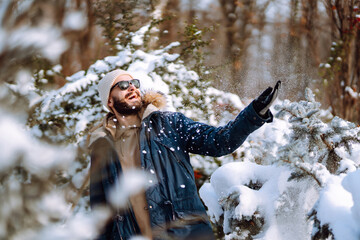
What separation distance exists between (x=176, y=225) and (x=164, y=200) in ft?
0.41

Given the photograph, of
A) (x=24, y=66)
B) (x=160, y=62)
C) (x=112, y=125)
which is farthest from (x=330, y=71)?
(x=112, y=125)

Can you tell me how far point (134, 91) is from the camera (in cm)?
216

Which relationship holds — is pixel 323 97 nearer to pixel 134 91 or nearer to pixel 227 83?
pixel 227 83

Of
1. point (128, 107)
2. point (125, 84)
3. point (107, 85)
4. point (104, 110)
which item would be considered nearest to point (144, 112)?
point (128, 107)

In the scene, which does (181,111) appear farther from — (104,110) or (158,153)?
(158,153)

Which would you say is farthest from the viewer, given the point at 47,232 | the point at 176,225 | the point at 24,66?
the point at 24,66

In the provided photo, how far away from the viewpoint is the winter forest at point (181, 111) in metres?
2.10

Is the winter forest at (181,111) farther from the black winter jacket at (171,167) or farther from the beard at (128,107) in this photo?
the beard at (128,107)

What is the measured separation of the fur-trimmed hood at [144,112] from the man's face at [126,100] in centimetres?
4

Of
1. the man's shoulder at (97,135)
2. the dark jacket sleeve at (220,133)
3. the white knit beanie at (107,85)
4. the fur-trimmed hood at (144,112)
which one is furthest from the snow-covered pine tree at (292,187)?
the white knit beanie at (107,85)

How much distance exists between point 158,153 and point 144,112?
0.85ft

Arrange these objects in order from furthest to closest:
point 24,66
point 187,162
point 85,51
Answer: point 85,51 → point 24,66 → point 187,162

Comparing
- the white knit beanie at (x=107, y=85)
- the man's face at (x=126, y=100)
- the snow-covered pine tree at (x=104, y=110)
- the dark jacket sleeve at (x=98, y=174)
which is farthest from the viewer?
the snow-covered pine tree at (x=104, y=110)

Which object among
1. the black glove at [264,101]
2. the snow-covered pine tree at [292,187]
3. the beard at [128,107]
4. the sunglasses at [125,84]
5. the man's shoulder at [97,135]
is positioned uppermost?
the black glove at [264,101]
